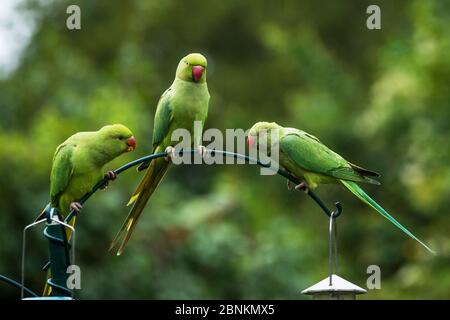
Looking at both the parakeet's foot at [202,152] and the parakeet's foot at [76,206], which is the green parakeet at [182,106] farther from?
the parakeet's foot at [202,152]

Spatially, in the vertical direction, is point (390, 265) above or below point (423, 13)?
below

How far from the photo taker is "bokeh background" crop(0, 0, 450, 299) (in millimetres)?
9836

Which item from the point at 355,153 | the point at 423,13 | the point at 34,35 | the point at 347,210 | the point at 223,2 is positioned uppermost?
the point at 223,2

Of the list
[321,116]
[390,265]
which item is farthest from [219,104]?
[390,265]

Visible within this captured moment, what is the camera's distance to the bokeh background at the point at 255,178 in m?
9.84

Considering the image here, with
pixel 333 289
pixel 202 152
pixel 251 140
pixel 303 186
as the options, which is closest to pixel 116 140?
pixel 202 152

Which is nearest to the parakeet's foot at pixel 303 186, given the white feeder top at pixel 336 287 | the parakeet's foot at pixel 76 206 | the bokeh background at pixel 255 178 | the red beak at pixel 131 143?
the white feeder top at pixel 336 287

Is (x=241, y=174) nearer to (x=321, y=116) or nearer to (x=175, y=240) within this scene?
(x=321, y=116)

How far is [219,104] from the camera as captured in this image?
20750mm

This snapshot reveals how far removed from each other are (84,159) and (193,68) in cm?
94

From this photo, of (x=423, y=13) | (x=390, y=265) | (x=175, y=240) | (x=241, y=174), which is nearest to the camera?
(x=175, y=240)

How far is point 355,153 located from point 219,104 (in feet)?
21.9

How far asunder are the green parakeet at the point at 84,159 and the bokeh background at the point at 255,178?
13.8ft

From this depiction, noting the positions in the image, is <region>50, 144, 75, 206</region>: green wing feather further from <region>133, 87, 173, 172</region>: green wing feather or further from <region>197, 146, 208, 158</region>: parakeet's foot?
<region>197, 146, 208, 158</region>: parakeet's foot
